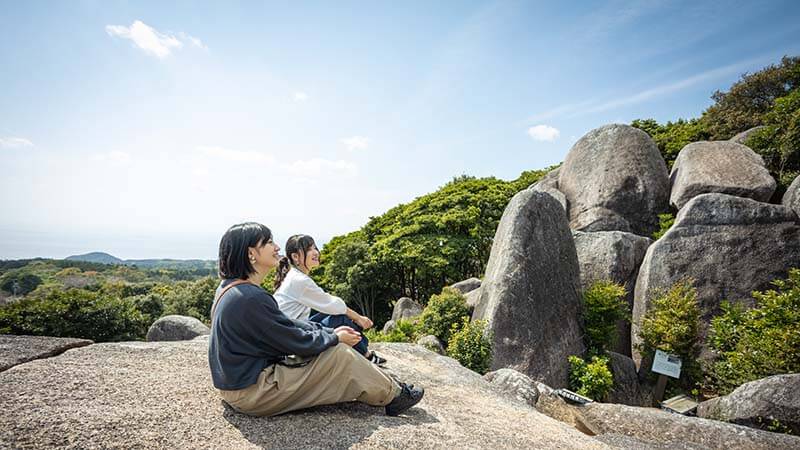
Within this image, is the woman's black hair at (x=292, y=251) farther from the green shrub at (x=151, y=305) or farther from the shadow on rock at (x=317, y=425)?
the green shrub at (x=151, y=305)

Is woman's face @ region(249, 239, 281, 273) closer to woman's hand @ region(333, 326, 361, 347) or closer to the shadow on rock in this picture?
woman's hand @ region(333, 326, 361, 347)

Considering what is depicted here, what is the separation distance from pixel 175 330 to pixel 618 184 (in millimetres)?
18448

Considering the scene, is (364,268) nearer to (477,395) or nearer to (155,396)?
(477,395)

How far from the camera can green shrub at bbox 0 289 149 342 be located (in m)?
16.6

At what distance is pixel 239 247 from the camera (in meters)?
3.66

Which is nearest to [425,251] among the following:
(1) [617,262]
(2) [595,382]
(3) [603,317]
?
(1) [617,262]

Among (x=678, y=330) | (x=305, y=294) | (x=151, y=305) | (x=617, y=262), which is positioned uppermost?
(x=617, y=262)

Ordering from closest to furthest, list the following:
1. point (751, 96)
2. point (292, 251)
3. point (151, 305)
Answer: point (292, 251), point (751, 96), point (151, 305)

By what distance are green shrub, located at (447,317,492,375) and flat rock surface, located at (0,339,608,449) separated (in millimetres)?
3278

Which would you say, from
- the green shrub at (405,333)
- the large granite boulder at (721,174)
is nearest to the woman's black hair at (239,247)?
the green shrub at (405,333)

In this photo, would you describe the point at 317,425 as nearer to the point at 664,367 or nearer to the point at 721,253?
the point at 664,367

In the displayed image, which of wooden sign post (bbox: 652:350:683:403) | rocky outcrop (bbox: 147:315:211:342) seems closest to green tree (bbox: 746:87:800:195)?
wooden sign post (bbox: 652:350:683:403)

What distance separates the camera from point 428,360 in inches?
302

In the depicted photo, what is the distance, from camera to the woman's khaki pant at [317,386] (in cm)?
365
